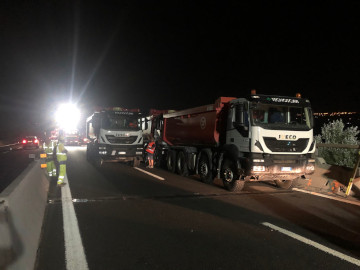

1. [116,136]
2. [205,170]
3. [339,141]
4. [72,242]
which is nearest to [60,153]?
[205,170]

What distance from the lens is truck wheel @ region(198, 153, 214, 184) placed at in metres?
10.8

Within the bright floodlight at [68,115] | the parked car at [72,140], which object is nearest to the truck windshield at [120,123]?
the bright floodlight at [68,115]

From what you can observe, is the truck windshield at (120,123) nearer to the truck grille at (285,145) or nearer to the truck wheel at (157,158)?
the truck wheel at (157,158)

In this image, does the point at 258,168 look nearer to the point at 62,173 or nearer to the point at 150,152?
the point at 62,173

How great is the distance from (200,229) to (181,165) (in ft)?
25.3

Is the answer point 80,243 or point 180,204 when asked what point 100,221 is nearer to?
point 80,243

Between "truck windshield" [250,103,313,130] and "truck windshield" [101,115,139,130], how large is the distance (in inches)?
313

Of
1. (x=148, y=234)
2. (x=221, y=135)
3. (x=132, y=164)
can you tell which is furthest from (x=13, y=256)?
(x=132, y=164)

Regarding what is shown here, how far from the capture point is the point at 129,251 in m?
4.59

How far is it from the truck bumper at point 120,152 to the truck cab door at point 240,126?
6.77 metres

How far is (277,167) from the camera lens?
9008mm

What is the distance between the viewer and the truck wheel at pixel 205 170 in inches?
425

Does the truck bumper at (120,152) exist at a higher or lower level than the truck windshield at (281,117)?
lower

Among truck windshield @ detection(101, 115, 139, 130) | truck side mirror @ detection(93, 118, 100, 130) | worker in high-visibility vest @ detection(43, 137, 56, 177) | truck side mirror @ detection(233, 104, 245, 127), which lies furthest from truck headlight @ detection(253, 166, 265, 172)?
truck side mirror @ detection(93, 118, 100, 130)
